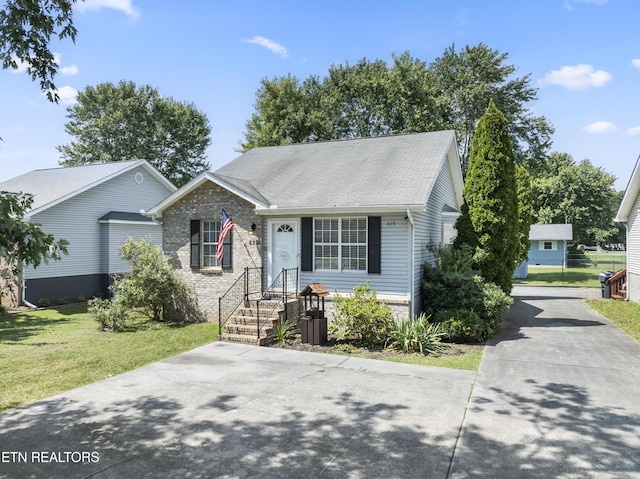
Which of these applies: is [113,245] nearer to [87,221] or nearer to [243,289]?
[87,221]

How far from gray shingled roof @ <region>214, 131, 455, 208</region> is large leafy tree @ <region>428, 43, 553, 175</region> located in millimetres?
18936

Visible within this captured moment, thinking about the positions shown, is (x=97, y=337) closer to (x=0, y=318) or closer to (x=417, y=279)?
(x=0, y=318)

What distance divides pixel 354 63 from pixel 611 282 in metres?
24.3

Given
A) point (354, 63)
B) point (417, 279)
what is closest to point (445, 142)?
point (417, 279)

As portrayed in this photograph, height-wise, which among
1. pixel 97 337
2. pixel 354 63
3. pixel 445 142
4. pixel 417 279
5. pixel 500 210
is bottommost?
pixel 97 337

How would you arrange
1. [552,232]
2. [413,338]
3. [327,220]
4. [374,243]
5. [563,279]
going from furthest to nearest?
1. [552,232]
2. [563,279]
3. [327,220]
4. [374,243]
5. [413,338]

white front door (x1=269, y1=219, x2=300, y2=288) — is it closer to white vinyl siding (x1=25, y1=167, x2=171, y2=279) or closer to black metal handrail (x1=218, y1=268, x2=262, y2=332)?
black metal handrail (x1=218, y1=268, x2=262, y2=332)

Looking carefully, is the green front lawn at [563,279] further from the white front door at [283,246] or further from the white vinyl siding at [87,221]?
the white vinyl siding at [87,221]

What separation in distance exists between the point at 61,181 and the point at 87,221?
2.95 m

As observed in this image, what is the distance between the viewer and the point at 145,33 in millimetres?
9906

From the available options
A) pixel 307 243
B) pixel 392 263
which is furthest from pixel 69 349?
pixel 392 263

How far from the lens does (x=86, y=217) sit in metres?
18.8

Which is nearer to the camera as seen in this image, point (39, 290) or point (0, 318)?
point (0, 318)

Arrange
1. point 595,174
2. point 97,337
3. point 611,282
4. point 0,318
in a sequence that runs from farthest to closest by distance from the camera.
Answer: point 595,174 < point 611,282 < point 0,318 < point 97,337
